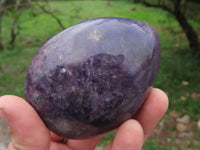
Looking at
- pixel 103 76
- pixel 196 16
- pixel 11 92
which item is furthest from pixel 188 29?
pixel 103 76

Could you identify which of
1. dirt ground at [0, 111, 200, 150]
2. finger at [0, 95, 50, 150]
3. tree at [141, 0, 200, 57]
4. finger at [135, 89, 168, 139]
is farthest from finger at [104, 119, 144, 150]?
tree at [141, 0, 200, 57]

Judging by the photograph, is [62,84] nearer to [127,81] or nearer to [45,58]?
[45,58]

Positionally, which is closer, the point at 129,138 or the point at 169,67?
the point at 129,138

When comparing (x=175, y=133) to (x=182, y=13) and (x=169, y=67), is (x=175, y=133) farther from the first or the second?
(x=182, y=13)

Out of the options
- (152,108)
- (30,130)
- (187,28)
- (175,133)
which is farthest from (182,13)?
(30,130)

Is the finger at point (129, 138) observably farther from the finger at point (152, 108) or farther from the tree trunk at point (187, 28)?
the tree trunk at point (187, 28)

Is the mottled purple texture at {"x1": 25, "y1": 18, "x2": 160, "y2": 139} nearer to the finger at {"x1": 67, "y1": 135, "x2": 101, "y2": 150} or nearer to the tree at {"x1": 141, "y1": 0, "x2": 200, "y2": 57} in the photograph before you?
the finger at {"x1": 67, "y1": 135, "x2": 101, "y2": 150}

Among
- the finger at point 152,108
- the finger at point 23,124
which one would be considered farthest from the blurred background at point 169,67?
the finger at point 23,124
